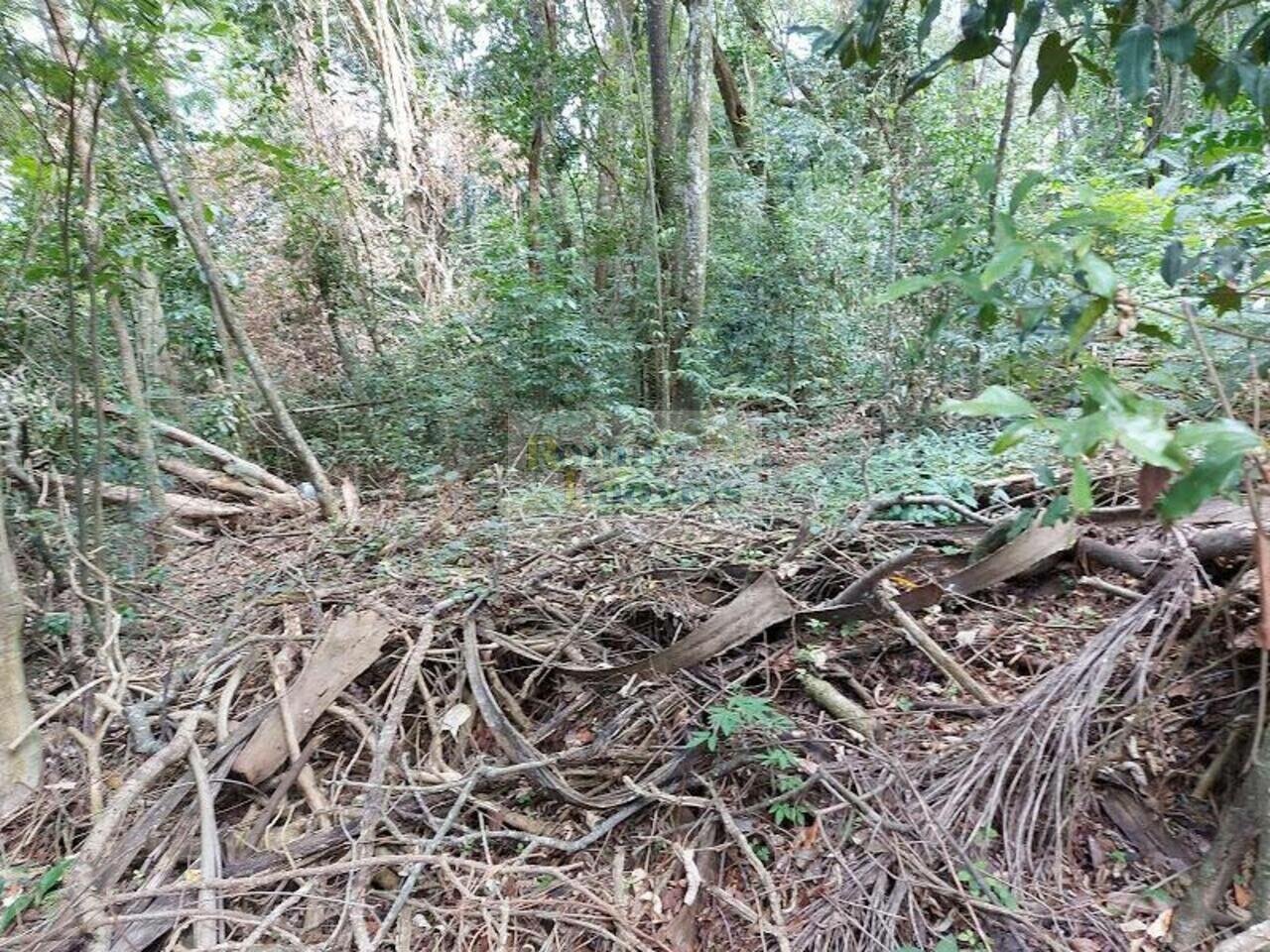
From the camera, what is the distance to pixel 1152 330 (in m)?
1.33

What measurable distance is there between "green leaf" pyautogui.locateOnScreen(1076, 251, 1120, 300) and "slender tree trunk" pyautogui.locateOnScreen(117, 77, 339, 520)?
14.8 ft

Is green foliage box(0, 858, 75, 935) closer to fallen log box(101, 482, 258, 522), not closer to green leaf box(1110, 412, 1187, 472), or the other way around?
green leaf box(1110, 412, 1187, 472)

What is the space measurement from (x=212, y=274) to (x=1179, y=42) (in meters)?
5.24

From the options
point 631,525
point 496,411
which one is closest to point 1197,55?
point 631,525

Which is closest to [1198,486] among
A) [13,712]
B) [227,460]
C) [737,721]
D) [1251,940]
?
[1251,940]

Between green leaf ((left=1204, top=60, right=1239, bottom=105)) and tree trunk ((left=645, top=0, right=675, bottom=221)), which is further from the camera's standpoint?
tree trunk ((left=645, top=0, right=675, bottom=221))

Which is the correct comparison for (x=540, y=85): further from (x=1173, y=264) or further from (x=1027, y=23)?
(x=1173, y=264)

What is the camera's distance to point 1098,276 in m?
0.98

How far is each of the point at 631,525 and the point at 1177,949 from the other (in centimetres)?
247

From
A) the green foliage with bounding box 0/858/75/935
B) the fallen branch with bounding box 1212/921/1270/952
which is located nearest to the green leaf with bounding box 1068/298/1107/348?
the fallen branch with bounding box 1212/921/1270/952

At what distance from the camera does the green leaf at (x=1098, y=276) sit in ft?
3.19

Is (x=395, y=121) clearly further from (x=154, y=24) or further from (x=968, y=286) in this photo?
(x=968, y=286)

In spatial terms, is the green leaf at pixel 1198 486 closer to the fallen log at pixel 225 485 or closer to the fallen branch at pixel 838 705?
the fallen branch at pixel 838 705

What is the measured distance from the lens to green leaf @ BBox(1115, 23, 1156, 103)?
1.21m
